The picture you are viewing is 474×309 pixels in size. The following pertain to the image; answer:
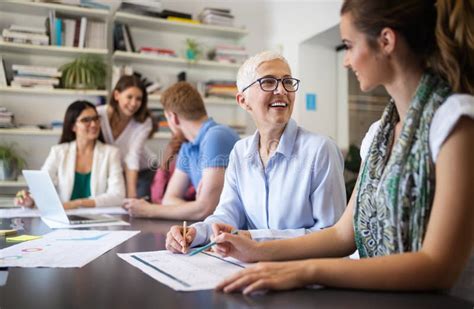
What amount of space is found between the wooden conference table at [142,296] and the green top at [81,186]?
1856 millimetres

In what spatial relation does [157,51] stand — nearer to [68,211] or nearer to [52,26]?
[52,26]

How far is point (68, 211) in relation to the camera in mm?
2193


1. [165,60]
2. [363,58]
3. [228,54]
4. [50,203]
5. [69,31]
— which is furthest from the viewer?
[228,54]

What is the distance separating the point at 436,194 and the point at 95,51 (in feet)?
11.8

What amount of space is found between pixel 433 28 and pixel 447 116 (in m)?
0.20

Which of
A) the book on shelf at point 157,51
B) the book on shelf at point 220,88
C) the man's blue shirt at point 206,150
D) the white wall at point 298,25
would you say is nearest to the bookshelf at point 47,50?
the book on shelf at point 157,51

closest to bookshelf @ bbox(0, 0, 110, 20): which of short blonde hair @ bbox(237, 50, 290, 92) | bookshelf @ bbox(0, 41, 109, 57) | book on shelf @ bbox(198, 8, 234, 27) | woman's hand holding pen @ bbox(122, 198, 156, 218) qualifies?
bookshelf @ bbox(0, 41, 109, 57)

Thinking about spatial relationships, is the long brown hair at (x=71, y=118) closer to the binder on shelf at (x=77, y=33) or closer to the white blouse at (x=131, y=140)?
the white blouse at (x=131, y=140)

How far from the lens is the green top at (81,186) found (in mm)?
2736

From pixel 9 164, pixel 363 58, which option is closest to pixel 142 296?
pixel 363 58

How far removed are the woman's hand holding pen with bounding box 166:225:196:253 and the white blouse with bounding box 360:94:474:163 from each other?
649mm

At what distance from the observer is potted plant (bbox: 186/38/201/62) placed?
14.0ft

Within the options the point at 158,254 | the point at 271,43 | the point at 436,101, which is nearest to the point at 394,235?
the point at 436,101

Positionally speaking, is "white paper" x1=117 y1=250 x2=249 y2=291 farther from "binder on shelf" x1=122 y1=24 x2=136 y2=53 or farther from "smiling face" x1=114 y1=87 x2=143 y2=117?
"binder on shelf" x1=122 y1=24 x2=136 y2=53
